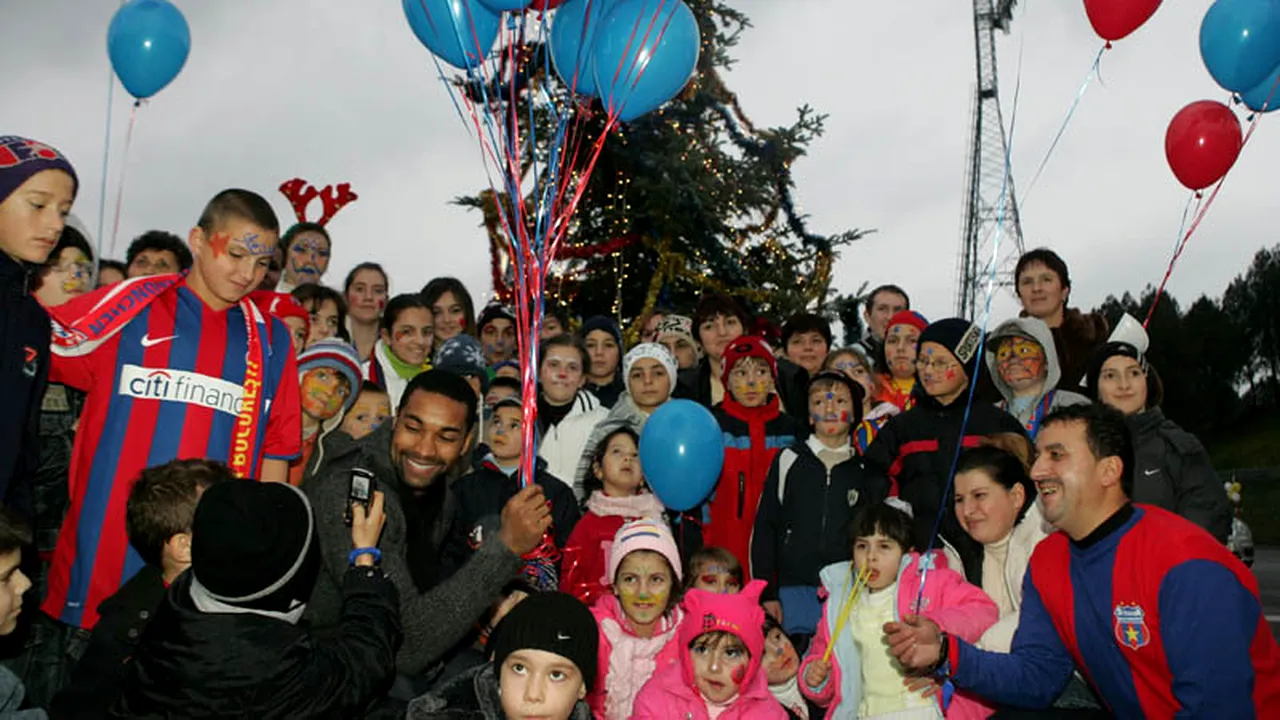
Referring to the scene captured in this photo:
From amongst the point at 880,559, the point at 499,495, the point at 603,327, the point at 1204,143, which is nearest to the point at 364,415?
the point at 499,495

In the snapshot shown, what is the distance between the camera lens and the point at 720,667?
3.98 metres

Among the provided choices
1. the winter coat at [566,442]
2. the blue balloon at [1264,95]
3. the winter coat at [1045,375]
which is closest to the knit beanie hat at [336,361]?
the winter coat at [566,442]

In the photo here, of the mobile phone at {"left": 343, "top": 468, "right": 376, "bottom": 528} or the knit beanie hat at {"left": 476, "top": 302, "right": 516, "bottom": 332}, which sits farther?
the knit beanie hat at {"left": 476, "top": 302, "right": 516, "bottom": 332}

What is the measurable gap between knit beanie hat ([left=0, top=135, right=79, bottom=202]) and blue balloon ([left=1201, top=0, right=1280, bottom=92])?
5.85 m

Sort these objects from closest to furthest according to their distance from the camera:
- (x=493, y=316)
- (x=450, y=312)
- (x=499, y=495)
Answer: (x=499, y=495), (x=450, y=312), (x=493, y=316)

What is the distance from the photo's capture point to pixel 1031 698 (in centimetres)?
359

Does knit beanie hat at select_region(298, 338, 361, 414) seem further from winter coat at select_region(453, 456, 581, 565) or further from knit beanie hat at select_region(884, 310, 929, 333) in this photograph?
knit beanie hat at select_region(884, 310, 929, 333)

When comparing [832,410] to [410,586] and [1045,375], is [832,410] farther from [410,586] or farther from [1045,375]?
[410,586]

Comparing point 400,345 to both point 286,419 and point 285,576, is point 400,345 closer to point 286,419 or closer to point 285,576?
point 286,419

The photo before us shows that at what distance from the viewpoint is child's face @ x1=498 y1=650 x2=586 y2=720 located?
9.40 feet

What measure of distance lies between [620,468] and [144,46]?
154 inches

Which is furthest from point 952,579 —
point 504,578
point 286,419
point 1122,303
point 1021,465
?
point 1122,303

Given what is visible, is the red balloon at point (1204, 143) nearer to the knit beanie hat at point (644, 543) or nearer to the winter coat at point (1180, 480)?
the winter coat at point (1180, 480)

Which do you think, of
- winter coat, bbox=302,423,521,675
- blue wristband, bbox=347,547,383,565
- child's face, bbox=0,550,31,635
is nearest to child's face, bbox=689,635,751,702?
winter coat, bbox=302,423,521,675
